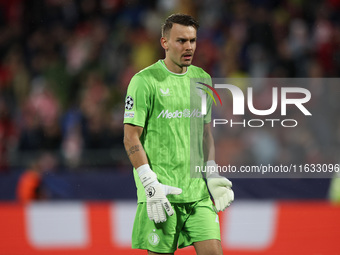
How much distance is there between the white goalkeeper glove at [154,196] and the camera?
14.9ft

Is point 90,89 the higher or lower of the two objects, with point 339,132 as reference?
higher

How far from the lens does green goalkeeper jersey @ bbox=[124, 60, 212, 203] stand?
4.73 m

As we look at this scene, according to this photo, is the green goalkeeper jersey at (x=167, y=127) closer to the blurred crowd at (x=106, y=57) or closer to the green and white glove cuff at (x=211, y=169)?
the green and white glove cuff at (x=211, y=169)

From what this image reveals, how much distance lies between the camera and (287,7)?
10.8 m

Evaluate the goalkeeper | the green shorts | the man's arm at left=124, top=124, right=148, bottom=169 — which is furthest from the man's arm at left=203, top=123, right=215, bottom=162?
the man's arm at left=124, top=124, right=148, bottom=169

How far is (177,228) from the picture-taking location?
4758mm

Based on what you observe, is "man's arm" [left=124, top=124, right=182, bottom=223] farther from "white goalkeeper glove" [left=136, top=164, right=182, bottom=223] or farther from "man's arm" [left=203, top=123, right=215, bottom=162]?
"man's arm" [left=203, top=123, right=215, bottom=162]

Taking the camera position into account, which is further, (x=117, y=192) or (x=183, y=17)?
(x=117, y=192)

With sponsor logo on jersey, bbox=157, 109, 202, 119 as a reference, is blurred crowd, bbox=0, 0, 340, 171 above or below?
above

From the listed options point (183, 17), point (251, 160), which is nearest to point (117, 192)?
point (251, 160)

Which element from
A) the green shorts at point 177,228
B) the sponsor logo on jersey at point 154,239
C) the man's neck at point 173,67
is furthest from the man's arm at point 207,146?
the sponsor logo on jersey at point 154,239

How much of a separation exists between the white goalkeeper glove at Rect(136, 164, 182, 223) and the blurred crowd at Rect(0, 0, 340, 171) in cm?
423

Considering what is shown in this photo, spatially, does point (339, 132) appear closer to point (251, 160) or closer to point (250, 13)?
point (251, 160)

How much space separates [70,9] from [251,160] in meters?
5.29
